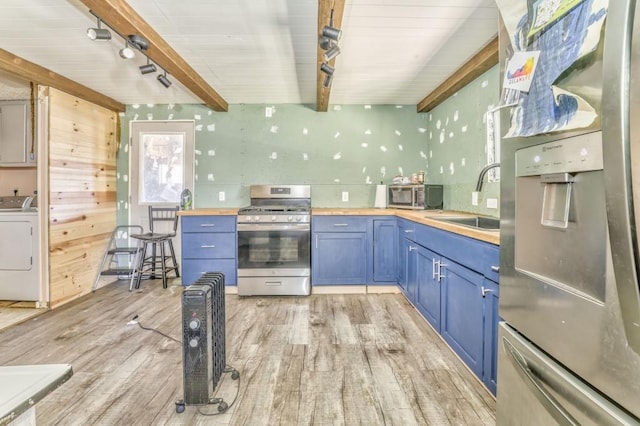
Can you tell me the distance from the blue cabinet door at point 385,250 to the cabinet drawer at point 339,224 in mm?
150

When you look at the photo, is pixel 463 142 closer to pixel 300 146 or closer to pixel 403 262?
pixel 403 262

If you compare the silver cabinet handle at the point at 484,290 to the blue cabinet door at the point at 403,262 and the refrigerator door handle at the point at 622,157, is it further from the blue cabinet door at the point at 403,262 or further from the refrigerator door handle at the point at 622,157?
the blue cabinet door at the point at 403,262

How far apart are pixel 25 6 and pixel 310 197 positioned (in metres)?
2.89

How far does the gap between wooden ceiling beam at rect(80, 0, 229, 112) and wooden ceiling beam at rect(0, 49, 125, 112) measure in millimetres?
1249

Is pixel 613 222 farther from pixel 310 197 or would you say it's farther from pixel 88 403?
pixel 310 197

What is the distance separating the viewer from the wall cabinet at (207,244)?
350 cm

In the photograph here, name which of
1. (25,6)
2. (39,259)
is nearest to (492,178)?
Result: (25,6)

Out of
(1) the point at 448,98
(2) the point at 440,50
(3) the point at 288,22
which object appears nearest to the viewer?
(3) the point at 288,22

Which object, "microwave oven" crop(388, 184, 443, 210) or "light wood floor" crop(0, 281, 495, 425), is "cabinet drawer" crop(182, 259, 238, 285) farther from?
"microwave oven" crop(388, 184, 443, 210)

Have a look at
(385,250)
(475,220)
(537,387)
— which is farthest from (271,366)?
(475,220)

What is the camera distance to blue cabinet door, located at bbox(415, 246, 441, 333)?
2371mm

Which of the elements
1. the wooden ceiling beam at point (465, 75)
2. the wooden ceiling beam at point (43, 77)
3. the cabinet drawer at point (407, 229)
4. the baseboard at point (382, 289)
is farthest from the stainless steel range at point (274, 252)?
the wooden ceiling beam at point (43, 77)

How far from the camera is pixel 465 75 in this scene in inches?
114

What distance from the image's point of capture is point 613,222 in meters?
0.55
